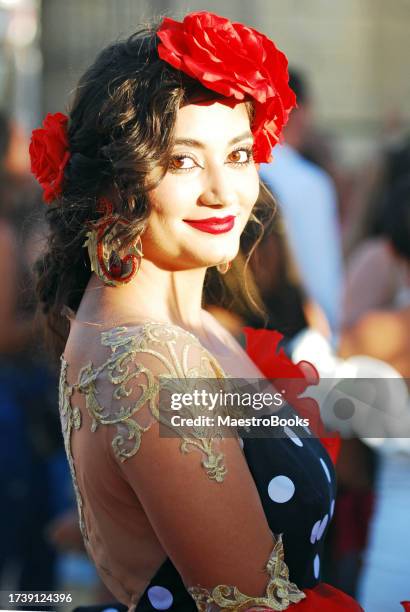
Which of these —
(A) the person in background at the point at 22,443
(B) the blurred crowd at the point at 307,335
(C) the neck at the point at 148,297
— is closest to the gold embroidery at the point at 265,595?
(C) the neck at the point at 148,297

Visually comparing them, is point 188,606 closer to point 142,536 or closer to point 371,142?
point 142,536

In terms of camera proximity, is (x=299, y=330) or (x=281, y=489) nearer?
(x=281, y=489)

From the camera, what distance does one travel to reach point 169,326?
1803 mm

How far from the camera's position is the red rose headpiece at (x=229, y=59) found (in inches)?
70.9

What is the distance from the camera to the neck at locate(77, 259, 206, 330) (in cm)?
186

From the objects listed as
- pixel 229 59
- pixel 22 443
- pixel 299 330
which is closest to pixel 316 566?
pixel 229 59

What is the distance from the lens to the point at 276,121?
197 centimetres

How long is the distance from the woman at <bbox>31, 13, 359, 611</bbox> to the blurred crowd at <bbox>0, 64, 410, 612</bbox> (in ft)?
2.59

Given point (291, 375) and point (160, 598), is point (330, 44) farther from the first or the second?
point (160, 598)

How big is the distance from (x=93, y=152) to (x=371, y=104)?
9.94 meters

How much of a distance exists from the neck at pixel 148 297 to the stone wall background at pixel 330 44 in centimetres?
773

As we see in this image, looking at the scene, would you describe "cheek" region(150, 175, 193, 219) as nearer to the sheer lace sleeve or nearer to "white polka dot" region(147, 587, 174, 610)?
the sheer lace sleeve

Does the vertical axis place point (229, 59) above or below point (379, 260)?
above

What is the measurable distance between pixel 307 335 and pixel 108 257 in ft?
5.50
